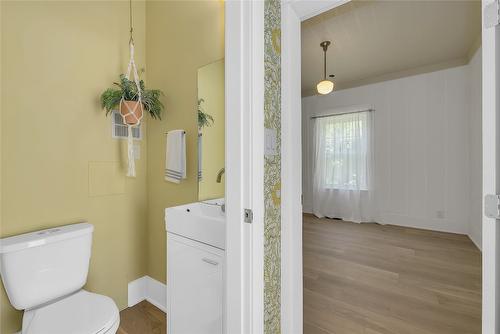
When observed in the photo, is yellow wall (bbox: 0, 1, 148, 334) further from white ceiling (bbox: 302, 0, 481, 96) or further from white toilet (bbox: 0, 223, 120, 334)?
white ceiling (bbox: 302, 0, 481, 96)

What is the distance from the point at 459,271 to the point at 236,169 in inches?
114

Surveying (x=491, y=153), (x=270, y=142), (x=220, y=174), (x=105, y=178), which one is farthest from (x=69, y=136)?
(x=491, y=153)

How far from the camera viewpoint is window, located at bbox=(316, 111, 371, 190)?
4.60 metres

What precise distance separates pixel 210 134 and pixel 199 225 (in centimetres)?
73

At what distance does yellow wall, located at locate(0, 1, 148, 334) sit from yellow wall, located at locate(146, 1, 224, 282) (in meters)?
0.11

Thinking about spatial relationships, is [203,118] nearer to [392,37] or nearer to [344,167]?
[392,37]

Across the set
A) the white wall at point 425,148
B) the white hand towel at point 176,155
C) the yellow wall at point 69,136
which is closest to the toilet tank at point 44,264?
the yellow wall at point 69,136

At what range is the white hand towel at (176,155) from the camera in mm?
1851

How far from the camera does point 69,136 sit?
170 centimetres

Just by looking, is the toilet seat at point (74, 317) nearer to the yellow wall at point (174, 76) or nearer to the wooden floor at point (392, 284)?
the yellow wall at point (174, 76)

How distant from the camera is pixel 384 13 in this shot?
2.56m

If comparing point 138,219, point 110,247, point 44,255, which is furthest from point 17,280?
point 138,219

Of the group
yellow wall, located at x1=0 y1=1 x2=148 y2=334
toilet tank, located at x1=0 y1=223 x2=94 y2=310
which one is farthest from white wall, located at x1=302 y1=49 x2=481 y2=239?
toilet tank, located at x1=0 y1=223 x2=94 y2=310

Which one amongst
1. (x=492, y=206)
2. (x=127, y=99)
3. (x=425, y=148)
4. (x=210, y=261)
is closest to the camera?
(x=492, y=206)
